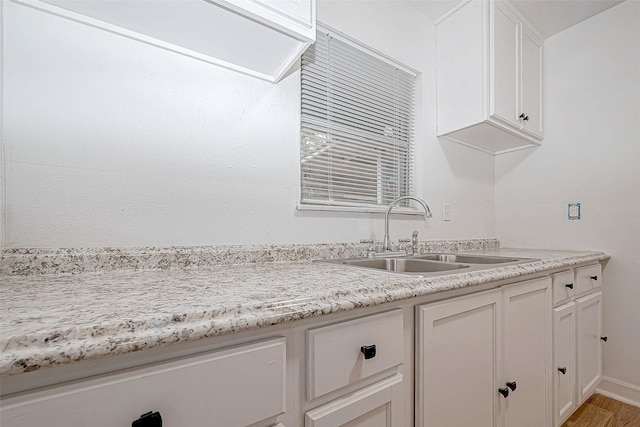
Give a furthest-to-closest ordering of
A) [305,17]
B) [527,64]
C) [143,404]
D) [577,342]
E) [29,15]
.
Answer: [527,64] → [577,342] → [305,17] → [29,15] → [143,404]

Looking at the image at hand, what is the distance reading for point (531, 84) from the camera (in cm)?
199

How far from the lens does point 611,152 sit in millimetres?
1791

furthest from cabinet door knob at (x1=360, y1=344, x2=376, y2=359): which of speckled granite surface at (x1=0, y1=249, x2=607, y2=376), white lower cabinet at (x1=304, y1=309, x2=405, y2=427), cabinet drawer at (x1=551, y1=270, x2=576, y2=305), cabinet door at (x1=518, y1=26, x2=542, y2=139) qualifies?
cabinet door at (x1=518, y1=26, x2=542, y2=139)

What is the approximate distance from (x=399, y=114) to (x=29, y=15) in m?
1.60

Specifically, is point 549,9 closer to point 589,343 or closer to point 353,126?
point 353,126

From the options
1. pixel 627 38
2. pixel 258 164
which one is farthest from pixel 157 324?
pixel 627 38

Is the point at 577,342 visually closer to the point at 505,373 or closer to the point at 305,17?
the point at 505,373

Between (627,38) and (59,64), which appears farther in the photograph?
(627,38)

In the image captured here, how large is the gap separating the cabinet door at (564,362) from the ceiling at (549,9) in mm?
1796

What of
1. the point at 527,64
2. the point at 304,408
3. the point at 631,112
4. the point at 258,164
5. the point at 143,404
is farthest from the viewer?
the point at 527,64

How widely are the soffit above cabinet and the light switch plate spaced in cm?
203

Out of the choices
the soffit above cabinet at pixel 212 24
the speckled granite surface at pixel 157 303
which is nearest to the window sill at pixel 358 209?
the speckled granite surface at pixel 157 303

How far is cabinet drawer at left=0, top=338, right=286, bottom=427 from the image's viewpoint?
1.21 feet

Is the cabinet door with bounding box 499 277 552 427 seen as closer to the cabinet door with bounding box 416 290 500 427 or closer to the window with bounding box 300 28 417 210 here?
the cabinet door with bounding box 416 290 500 427
